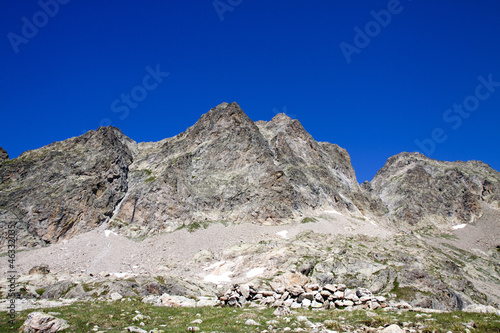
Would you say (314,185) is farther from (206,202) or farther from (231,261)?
(231,261)

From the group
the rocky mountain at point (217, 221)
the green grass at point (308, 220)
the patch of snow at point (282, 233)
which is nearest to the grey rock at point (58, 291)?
the rocky mountain at point (217, 221)

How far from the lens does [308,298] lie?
2575 centimetres

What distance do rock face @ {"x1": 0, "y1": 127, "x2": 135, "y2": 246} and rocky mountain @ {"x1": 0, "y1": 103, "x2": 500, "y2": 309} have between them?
0.47 m

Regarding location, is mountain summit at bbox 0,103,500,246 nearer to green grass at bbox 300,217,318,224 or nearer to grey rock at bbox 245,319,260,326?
green grass at bbox 300,217,318,224

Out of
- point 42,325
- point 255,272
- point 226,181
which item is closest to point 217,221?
point 226,181

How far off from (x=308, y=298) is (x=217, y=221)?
361 feet

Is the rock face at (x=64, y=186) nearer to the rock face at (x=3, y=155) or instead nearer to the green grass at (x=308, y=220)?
the rock face at (x=3, y=155)

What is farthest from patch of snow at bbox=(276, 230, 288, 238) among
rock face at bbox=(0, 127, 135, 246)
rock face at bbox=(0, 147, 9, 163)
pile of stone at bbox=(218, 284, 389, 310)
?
rock face at bbox=(0, 147, 9, 163)

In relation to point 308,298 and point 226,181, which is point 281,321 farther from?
point 226,181

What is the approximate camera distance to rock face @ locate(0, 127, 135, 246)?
409 ft

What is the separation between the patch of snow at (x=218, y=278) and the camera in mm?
76000

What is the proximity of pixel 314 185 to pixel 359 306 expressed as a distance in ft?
482

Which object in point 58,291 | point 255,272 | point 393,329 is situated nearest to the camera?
point 393,329

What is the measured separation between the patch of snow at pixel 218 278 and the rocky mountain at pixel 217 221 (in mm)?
322
